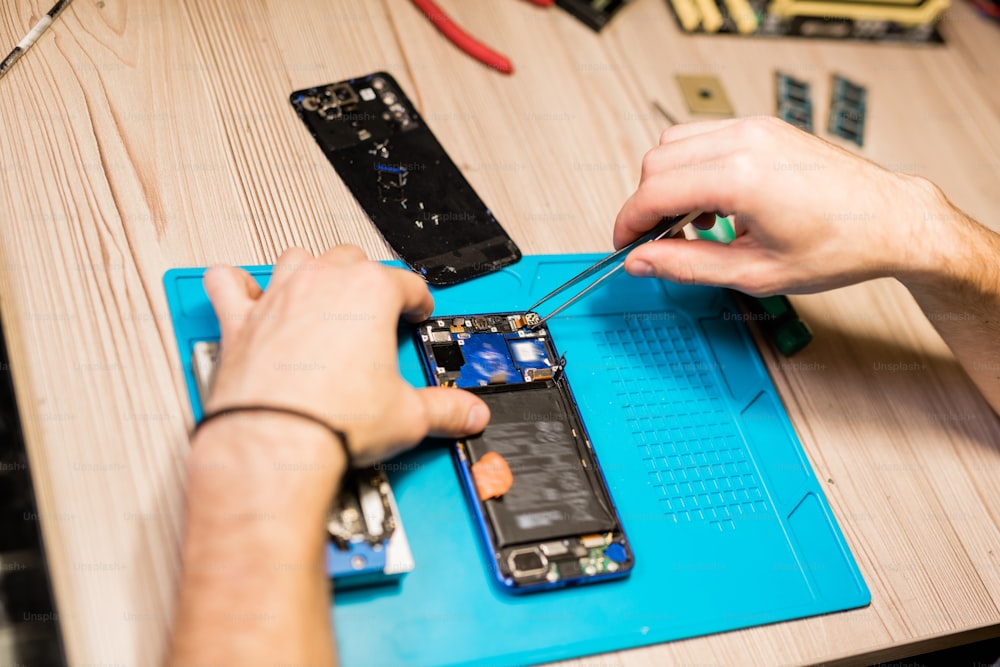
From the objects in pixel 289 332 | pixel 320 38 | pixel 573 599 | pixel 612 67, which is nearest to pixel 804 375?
pixel 573 599

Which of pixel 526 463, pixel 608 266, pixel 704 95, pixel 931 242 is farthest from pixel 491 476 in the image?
pixel 704 95

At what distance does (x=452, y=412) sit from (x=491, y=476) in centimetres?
9

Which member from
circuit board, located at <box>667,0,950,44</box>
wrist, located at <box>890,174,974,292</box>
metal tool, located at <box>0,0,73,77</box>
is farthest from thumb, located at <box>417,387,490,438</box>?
circuit board, located at <box>667,0,950,44</box>

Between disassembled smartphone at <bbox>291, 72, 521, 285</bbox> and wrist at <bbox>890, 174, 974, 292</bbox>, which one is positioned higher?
disassembled smartphone at <bbox>291, 72, 521, 285</bbox>

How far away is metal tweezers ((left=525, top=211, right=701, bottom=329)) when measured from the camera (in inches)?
42.8

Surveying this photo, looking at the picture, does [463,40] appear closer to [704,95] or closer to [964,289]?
[704,95]

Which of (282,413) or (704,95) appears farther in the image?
(704,95)

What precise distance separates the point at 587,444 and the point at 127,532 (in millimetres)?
533

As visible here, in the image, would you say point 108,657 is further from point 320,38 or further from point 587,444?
point 320,38

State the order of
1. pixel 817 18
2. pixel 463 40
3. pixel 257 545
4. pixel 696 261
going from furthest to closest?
pixel 817 18 < pixel 463 40 < pixel 696 261 < pixel 257 545

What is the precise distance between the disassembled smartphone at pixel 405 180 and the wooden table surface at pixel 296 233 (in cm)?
3

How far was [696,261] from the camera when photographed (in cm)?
106

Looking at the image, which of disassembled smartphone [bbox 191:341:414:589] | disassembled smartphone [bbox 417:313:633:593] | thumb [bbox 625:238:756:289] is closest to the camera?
disassembled smartphone [bbox 191:341:414:589]

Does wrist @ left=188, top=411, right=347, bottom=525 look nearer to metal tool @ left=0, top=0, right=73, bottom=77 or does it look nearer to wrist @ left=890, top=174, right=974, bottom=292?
metal tool @ left=0, top=0, right=73, bottom=77
